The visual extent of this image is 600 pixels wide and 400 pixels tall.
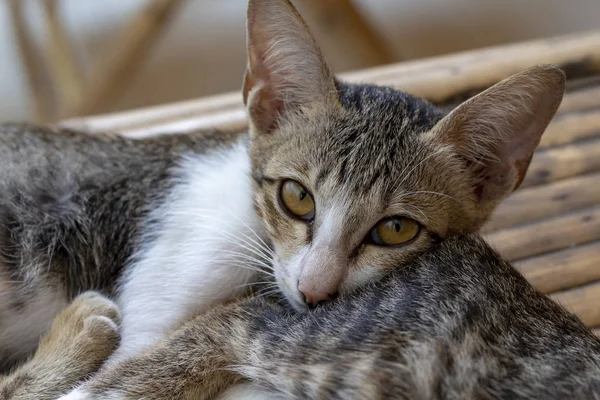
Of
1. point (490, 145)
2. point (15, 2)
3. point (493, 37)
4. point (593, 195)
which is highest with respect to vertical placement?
point (490, 145)

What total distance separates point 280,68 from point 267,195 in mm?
231

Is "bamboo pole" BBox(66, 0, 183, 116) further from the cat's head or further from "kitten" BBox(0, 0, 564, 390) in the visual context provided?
the cat's head

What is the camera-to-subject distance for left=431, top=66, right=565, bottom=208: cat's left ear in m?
1.03

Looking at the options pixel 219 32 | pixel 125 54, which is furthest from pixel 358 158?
pixel 219 32

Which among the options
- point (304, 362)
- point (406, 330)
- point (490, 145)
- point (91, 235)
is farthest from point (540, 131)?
point (91, 235)

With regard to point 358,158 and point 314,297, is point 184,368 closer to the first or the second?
point 314,297

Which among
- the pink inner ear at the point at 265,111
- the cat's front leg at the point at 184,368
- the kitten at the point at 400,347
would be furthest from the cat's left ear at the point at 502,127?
the cat's front leg at the point at 184,368

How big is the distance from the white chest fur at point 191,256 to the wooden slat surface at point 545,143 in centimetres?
42

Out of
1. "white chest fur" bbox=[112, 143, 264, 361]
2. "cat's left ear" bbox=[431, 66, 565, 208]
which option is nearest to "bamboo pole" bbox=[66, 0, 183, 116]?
"white chest fur" bbox=[112, 143, 264, 361]

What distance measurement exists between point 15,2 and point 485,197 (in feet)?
6.69

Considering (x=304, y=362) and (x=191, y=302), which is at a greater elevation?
(x=304, y=362)

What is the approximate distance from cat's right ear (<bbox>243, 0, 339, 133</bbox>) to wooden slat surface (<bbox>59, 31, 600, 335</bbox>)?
0.44m

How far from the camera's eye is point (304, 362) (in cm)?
88

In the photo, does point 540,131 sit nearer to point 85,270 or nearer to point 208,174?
point 208,174
